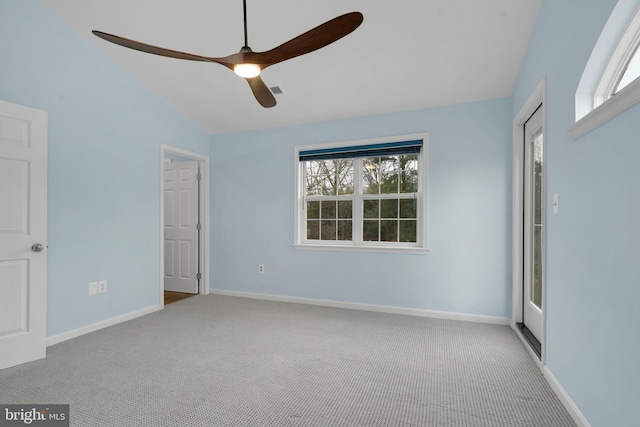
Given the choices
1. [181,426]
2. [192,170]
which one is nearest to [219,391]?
[181,426]

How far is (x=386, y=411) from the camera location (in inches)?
79.0

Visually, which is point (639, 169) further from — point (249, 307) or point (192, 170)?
point (192, 170)

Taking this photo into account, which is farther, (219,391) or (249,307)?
(249,307)

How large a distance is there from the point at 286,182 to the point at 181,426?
3.17 m

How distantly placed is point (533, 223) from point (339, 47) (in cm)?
245

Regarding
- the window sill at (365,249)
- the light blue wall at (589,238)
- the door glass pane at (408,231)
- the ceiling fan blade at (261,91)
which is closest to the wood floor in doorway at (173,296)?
the window sill at (365,249)

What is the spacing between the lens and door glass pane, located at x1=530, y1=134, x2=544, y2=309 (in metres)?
3.04

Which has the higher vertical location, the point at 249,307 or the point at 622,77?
the point at 622,77

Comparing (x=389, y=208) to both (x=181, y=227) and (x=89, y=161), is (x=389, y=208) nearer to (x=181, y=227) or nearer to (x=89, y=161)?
(x=181, y=227)

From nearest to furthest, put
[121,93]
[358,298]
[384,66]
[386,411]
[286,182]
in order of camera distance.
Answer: [386,411] < [384,66] < [121,93] < [358,298] < [286,182]

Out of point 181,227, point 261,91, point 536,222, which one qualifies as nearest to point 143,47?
point 261,91

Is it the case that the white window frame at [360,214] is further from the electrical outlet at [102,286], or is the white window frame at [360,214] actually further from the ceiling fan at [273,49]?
the ceiling fan at [273,49]
